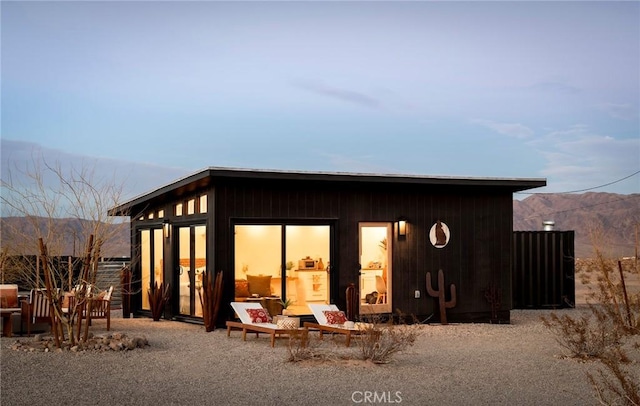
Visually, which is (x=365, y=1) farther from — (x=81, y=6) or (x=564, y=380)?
(x=564, y=380)

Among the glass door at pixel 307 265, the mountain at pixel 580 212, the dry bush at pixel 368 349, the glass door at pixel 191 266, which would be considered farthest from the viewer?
the mountain at pixel 580 212

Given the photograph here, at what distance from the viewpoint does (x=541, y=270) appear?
1791 centimetres

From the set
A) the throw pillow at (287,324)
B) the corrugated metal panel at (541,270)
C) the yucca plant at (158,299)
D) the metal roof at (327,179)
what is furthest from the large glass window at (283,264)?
the corrugated metal panel at (541,270)

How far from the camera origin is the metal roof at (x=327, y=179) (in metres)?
12.3

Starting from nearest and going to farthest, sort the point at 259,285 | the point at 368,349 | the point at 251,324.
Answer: the point at 368,349 < the point at 251,324 < the point at 259,285

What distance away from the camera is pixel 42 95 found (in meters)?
23.8

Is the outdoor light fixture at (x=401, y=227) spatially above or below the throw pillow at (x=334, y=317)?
above

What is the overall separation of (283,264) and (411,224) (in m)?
2.61

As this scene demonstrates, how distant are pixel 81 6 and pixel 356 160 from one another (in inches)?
1022

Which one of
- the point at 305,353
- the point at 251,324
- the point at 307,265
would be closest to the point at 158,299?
the point at 307,265

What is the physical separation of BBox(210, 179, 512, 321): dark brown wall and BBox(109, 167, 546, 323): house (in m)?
0.02

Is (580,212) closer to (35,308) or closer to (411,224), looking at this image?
(411,224)

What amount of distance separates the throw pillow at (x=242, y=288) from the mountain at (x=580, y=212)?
43.7 meters

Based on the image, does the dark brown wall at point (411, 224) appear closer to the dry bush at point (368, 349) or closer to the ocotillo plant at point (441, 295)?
the ocotillo plant at point (441, 295)
